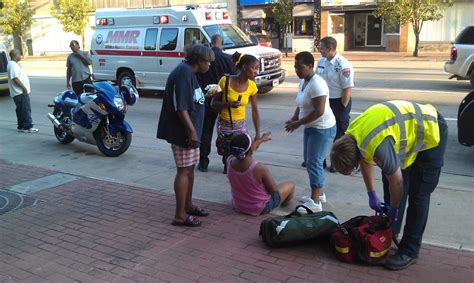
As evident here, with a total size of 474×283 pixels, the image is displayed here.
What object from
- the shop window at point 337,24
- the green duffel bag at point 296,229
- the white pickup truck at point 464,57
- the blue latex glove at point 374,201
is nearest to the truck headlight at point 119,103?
the green duffel bag at point 296,229

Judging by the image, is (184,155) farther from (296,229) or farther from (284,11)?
(284,11)

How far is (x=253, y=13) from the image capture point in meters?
33.7

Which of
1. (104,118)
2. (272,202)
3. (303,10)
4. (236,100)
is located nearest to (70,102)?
(104,118)

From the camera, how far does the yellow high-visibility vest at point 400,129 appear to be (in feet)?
10.8

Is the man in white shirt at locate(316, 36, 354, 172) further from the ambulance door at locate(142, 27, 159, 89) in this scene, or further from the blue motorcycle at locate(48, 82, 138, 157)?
the ambulance door at locate(142, 27, 159, 89)

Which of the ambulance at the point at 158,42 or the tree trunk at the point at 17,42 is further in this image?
the tree trunk at the point at 17,42

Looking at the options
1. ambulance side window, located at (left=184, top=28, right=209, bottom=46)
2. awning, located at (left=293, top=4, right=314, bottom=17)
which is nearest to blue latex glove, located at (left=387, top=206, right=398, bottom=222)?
ambulance side window, located at (left=184, top=28, right=209, bottom=46)

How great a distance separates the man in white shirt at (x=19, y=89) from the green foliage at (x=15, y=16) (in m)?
35.8

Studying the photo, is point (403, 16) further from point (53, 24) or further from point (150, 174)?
point (53, 24)

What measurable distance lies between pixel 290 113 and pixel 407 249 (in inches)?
284

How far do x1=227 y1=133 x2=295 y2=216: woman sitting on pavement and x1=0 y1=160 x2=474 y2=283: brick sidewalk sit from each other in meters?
0.16

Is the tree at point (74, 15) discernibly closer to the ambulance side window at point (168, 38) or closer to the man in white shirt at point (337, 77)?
the ambulance side window at point (168, 38)

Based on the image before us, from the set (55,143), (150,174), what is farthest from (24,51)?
(150,174)

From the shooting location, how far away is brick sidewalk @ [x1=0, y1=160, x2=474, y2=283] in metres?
3.75
